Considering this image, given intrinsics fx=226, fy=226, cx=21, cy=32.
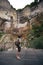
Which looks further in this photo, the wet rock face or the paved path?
the wet rock face

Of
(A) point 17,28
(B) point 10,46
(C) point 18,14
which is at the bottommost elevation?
(B) point 10,46

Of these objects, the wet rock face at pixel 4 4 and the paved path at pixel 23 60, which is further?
the wet rock face at pixel 4 4

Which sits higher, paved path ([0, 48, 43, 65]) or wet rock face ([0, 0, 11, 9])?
Answer: wet rock face ([0, 0, 11, 9])

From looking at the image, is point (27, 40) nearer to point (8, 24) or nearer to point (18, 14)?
point (8, 24)

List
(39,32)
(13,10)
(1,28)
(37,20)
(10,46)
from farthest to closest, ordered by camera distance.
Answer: (13,10), (1,28), (37,20), (39,32), (10,46)

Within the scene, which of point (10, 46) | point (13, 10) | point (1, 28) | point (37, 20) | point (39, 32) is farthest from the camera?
point (13, 10)

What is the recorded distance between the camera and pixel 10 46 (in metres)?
44.9

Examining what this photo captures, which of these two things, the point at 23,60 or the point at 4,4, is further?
the point at 4,4

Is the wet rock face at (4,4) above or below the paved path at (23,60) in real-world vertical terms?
above

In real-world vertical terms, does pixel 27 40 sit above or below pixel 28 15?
below

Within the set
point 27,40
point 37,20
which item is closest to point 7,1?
point 37,20

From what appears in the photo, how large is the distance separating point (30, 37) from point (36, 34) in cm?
217

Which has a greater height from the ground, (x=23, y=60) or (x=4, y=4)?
(x=4, y=4)

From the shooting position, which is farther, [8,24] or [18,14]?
[18,14]
